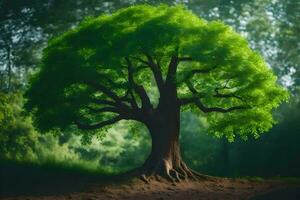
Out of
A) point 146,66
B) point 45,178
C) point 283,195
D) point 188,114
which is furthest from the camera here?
point 188,114

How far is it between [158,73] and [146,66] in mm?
627

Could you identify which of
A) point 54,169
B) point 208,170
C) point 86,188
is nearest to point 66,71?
point 86,188

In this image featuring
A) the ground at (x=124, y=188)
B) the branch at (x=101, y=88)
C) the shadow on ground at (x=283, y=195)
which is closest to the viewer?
the shadow on ground at (x=283, y=195)

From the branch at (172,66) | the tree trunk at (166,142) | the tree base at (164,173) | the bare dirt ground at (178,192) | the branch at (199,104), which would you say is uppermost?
the branch at (172,66)

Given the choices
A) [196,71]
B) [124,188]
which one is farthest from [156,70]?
[124,188]

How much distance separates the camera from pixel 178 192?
15828mm

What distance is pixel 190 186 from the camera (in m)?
17.0

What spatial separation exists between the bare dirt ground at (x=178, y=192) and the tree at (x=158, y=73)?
1.40m

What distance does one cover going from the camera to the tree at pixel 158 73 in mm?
16750

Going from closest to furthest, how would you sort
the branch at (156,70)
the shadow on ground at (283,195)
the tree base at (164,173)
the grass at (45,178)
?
the shadow on ground at (283,195) < the grass at (45,178) < the tree base at (164,173) < the branch at (156,70)

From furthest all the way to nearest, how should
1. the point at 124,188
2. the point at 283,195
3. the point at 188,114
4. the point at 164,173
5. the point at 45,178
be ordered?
the point at 188,114, the point at 45,178, the point at 164,173, the point at 124,188, the point at 283,195

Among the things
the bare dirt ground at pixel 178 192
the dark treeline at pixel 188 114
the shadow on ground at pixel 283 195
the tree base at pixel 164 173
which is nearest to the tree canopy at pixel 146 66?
A: the tree base at pixel 164 173

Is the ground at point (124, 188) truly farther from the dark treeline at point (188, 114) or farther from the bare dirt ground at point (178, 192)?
the dark treeline at point (188, 114)

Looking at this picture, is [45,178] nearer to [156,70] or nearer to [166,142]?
[166,142]
